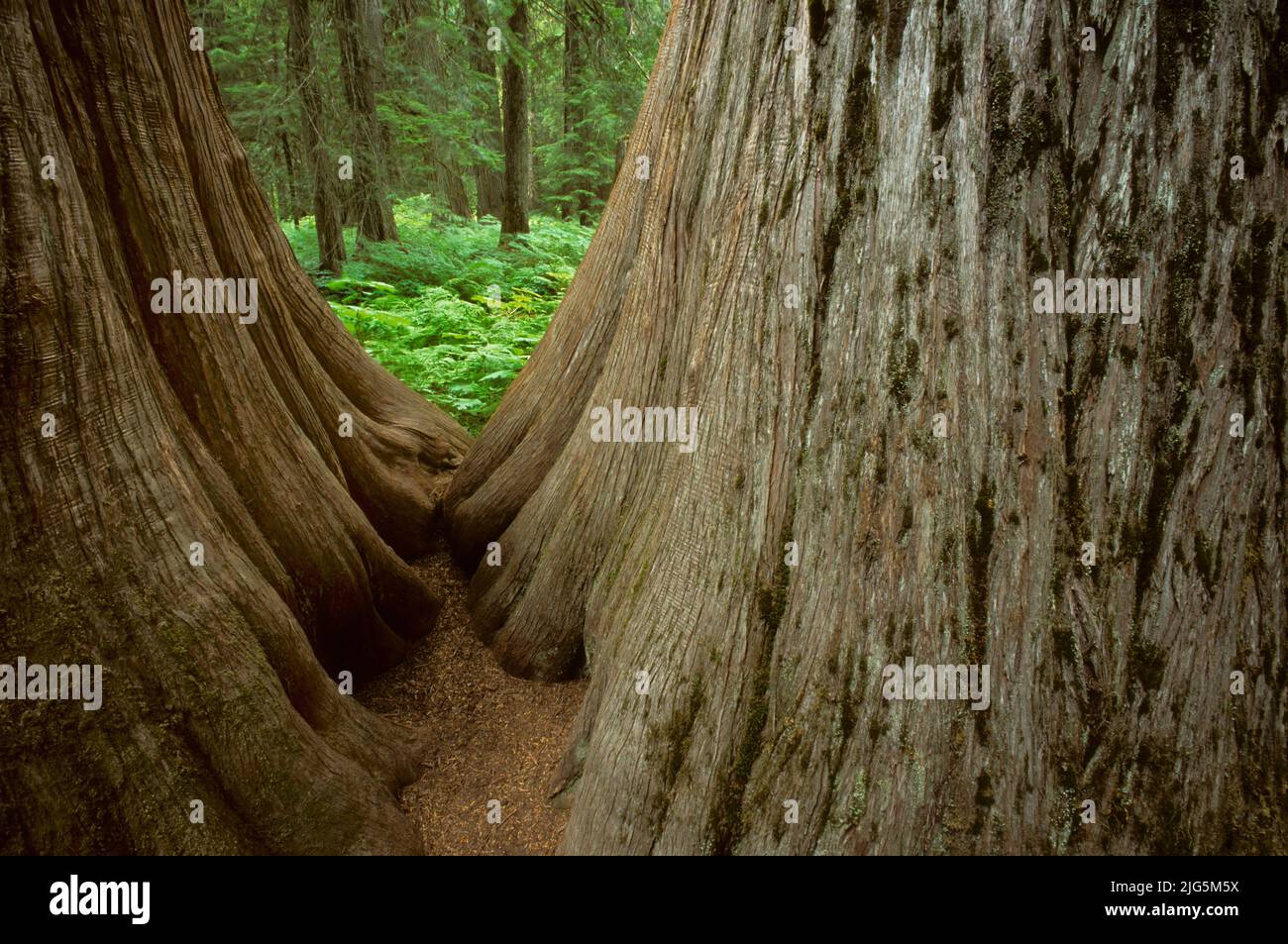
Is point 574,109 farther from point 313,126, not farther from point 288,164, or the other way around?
point 313,126

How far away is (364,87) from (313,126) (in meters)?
0.79

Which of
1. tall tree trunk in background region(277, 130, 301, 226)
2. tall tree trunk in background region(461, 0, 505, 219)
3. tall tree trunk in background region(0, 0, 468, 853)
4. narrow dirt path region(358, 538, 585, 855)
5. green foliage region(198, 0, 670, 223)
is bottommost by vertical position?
narrow dirt path region(358, 538, 585, 855)

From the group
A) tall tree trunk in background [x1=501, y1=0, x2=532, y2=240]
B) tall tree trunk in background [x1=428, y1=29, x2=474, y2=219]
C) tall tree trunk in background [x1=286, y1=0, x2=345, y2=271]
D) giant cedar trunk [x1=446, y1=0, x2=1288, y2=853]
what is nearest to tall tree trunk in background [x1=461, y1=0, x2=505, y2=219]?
tall tree trunk in background [x1=501, y1=0, x2=532, y2=240]

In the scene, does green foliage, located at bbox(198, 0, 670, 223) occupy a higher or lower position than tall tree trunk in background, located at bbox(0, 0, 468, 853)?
higher

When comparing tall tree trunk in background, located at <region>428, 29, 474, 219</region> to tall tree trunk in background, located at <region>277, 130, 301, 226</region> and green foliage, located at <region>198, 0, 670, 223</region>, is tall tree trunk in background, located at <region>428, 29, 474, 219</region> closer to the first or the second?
green foliage, located at <region>198, 0, 670, 223</region>

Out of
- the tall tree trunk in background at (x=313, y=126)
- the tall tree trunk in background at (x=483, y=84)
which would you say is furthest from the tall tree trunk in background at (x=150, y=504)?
the tall tree trunk in background at (x=483, y=84)

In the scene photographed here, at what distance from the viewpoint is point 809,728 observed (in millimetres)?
2354

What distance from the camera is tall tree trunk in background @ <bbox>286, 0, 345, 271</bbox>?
848 centimetres

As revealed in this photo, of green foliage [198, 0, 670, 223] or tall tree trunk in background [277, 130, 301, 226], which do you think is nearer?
green foliage [198, 0, 670, 223]

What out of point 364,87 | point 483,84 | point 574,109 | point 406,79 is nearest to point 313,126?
point 364,87

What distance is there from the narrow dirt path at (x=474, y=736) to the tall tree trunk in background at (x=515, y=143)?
33.0 feet

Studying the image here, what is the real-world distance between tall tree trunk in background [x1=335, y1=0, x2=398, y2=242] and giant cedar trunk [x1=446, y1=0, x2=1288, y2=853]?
321 inches

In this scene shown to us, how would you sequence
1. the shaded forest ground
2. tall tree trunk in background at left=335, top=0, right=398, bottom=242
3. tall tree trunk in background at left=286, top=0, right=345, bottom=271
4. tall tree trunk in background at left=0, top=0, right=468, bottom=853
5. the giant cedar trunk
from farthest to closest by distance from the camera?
1. tall tree trunk in background at left=335, top=0, right=398, bottom=242
2. tall tree trunk in background at left=286, top=0, right=345, bottom=271
3. the shaded forest ground
4. tall tree trunk in background at left=0, top=0, right=468, bottom=853
5. the giant cedar trunk
